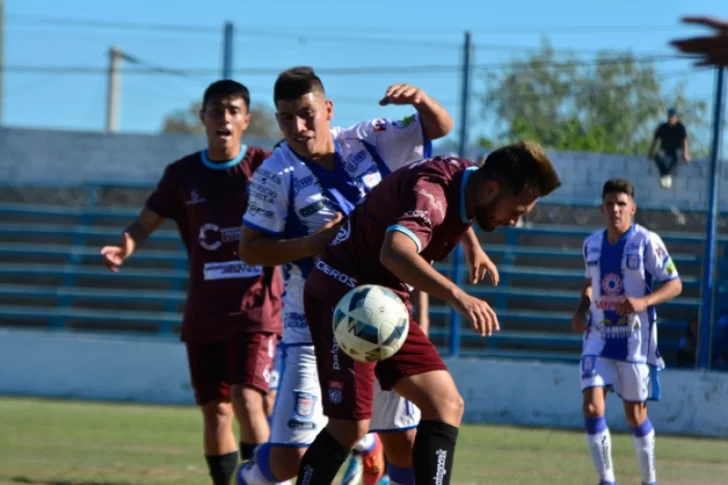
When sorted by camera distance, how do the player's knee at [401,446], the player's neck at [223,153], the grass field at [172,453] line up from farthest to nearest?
the grass field at [172,453], the player's neck at [223,153], the player's knee at [401,446]

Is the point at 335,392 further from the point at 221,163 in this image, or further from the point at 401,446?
the point at 221,163

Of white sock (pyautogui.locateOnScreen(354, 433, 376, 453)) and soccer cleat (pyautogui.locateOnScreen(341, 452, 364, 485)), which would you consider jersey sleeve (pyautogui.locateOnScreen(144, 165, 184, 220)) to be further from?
soccer cleat (pyautogui.locateOnScreen(341, 452, 364, 485))

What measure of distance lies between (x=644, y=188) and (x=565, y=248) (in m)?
2.02

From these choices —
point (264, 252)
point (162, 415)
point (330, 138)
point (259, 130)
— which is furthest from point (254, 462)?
point (259, 130)

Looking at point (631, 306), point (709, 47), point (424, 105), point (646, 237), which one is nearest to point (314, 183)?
point (424, 105)

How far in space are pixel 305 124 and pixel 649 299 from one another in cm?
417

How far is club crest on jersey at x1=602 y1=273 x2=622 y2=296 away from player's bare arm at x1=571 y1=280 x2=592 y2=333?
0.21 m

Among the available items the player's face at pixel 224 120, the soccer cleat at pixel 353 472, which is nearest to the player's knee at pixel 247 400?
the soccer cleat at pixel 353 472

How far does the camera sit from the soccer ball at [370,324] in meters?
5.13

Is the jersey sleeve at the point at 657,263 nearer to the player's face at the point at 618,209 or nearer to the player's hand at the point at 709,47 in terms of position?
the player's face at the point at 618,209

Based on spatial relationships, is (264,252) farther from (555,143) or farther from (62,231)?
(62,231)

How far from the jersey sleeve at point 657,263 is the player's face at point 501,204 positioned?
4.54 meters

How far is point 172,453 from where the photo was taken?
33.3ft

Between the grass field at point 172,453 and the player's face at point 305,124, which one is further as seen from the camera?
the grass field at point 172,453
